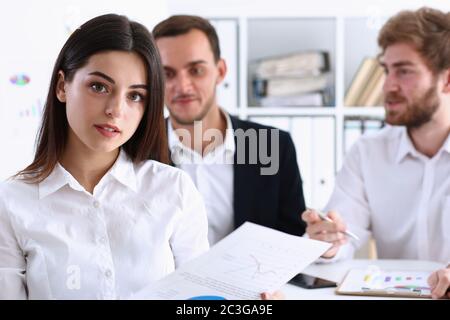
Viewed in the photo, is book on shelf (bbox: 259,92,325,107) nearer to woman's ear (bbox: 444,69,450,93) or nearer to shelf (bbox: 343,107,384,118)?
shelf (bbox: 343,107,384,118)

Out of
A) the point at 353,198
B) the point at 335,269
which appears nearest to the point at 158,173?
the point at 335,269

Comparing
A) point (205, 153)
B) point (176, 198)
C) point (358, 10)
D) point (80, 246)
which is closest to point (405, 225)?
point (205, 153)

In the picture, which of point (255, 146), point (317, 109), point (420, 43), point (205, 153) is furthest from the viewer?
point (317, 109)

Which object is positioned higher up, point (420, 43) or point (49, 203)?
point (420, 43)

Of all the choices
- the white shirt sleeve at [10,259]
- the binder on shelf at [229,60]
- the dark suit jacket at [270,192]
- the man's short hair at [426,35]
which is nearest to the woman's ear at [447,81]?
the man's short hair at [426,35]

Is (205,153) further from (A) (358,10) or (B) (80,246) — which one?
(A) (358,10)

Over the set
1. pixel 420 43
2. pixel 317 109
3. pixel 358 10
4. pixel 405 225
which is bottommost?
pixel 405 225

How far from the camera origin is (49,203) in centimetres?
69

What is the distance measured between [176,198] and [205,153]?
377 mm

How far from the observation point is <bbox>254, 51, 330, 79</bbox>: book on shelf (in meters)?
2.26

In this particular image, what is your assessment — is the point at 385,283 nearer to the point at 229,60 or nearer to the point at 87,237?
the point at 87,237

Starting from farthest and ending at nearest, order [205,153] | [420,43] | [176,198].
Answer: [420,43]
[205,153]
[176,198]

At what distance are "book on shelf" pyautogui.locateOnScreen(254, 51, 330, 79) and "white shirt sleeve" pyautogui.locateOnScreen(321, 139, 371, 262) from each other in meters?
0.79

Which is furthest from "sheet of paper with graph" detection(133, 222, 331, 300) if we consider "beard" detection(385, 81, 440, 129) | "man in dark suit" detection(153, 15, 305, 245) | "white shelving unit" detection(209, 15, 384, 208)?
"white shelving unit" detection(209, 15, 384, 208)
